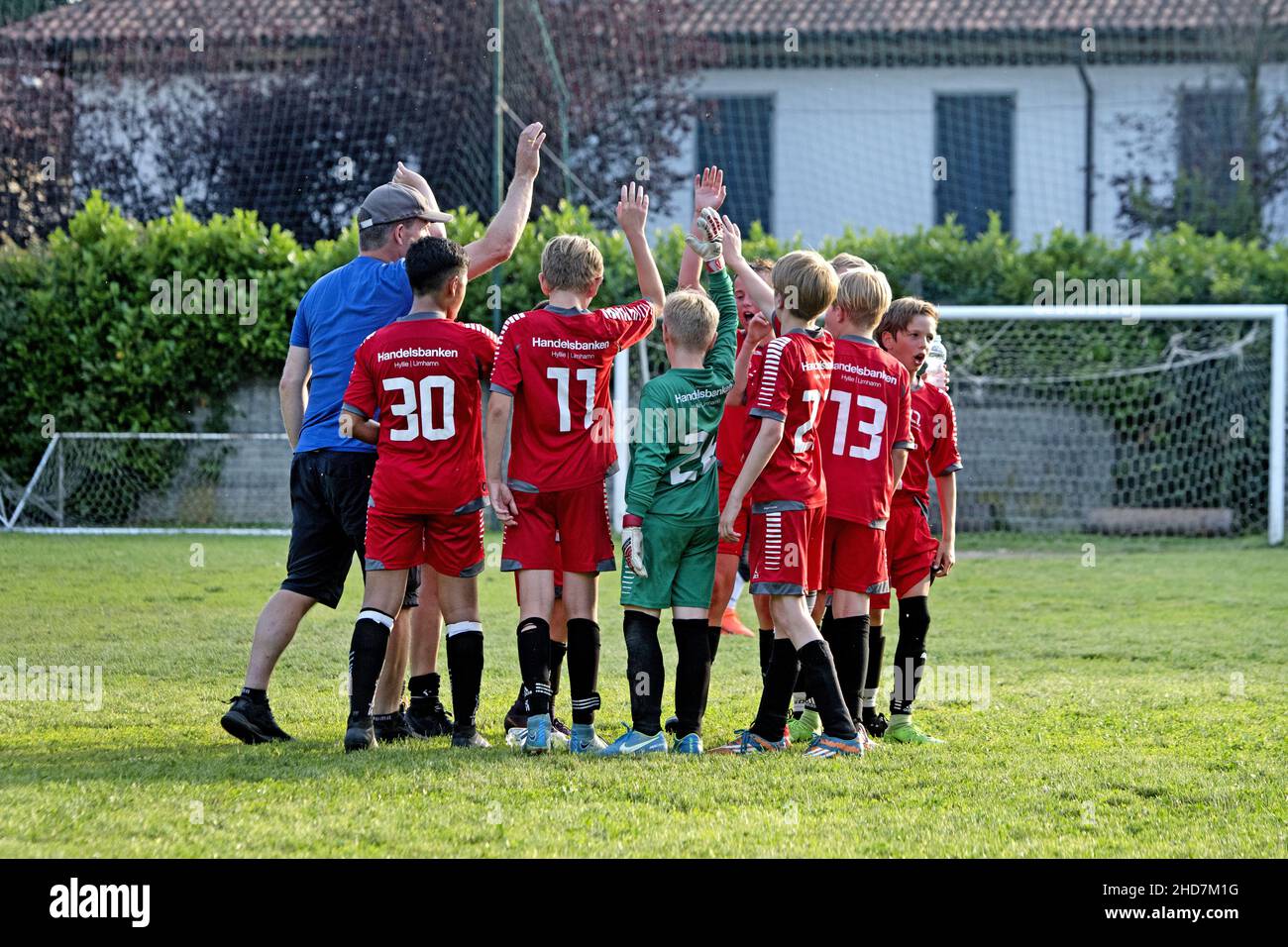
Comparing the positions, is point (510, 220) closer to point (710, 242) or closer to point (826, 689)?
point (710, 242)

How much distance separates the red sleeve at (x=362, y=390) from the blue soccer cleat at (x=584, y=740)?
4.26 ft

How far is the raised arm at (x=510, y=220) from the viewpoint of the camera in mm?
5184

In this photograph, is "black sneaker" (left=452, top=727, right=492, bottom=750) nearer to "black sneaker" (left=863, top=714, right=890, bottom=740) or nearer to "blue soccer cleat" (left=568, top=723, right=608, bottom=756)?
"blue soccer cleat" (left=568, top=723, right=608, bottom=756)

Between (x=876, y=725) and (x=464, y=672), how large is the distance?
1.63 m

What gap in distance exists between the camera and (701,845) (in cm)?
358

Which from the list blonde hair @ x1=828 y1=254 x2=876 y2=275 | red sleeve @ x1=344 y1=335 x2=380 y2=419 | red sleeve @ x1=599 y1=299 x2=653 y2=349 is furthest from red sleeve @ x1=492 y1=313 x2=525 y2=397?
blonde hair @ x1=828 y1=254 x2=876 y2=275

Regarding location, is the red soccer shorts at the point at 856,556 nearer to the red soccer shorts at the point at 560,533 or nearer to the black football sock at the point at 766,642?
the black football sock at the point at 766,642

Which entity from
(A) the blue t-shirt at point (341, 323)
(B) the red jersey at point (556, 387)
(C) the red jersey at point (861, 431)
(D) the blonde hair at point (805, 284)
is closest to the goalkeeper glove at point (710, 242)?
(D) the blonde hair at point (805, 284)

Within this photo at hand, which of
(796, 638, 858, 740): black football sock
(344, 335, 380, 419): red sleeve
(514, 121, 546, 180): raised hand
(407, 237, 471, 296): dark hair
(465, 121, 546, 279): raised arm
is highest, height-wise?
(514, 121, 546, 180): raised hand

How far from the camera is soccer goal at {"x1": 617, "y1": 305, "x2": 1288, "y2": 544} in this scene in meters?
14.2

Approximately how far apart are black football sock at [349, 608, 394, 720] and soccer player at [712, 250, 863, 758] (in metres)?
1.21

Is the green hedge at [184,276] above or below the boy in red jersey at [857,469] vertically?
above

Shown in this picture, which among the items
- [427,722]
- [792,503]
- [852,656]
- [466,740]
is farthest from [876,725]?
[427,722]
